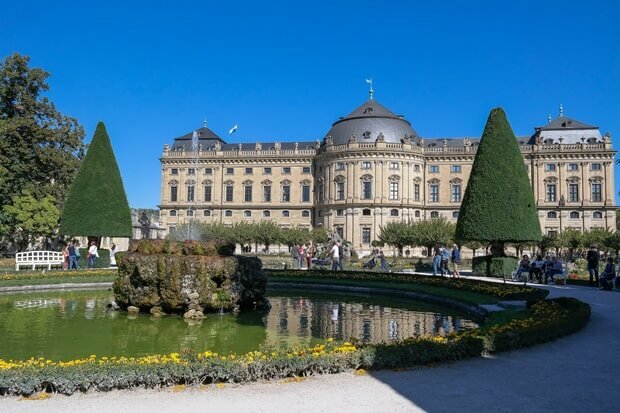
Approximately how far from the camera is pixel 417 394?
5688 mm

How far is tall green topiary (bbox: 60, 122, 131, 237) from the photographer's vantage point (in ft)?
87.1

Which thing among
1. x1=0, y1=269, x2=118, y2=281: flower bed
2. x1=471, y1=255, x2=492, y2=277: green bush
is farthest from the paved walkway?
x1=471, y1=255, x2=492, y2=277: green bush

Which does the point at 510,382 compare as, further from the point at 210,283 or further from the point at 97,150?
the point at 97,150

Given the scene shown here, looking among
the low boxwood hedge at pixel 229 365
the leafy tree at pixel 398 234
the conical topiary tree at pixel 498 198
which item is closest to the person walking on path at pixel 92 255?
the conical topiary tree at pixel 498 198

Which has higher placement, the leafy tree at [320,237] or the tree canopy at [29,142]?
the tree canopy at [29,142]

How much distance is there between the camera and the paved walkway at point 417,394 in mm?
5312

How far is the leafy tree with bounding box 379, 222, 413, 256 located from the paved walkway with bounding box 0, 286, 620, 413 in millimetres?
36516

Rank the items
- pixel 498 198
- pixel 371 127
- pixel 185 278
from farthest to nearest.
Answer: pixel 371 127 → pixel 498 198 → pixel 185 278

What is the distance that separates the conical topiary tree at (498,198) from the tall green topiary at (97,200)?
17639 mm

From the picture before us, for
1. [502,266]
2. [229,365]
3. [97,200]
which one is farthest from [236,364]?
[97,200]

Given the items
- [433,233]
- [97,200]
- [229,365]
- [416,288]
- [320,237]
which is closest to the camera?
[229,365]

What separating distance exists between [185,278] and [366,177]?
40920 mm

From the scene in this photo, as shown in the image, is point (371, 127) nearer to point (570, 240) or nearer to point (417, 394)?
point (570, 240)

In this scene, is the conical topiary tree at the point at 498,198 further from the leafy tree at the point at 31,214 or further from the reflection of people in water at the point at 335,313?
the leafy tree at the point at 31,214
